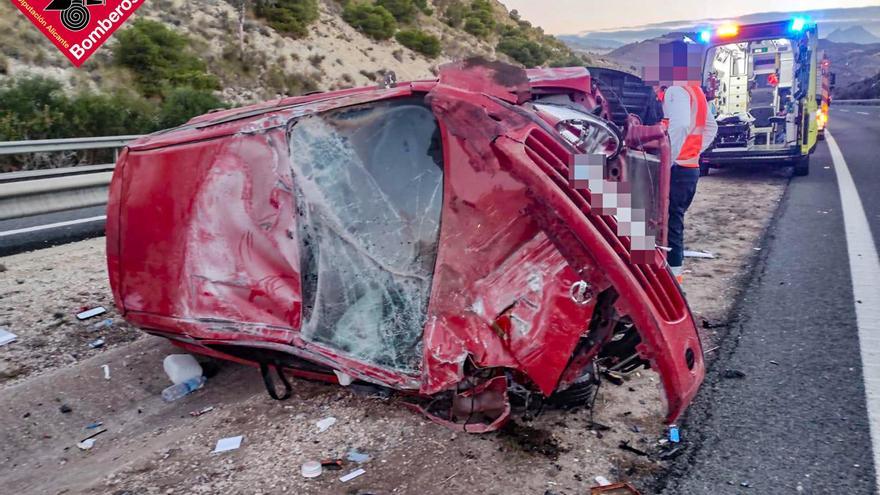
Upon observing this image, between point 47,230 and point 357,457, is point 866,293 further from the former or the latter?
point 47,230

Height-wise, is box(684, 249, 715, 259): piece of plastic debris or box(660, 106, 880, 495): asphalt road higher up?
box(684, 249, 715, 259): piece of plastic debris

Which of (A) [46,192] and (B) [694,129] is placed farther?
(A) [46,192]

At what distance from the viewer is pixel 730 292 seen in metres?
4.60

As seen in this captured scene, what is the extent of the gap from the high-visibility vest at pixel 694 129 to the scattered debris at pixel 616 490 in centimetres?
313

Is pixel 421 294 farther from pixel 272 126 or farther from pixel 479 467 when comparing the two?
pixel 272 126

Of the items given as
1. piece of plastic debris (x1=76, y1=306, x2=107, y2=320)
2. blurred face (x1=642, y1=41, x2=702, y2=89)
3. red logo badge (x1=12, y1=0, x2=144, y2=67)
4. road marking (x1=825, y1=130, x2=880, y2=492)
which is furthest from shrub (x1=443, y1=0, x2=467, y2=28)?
piece of plastic debris (x1=76, y1=306, x2=107, y2=320)

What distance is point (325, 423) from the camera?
114 inches

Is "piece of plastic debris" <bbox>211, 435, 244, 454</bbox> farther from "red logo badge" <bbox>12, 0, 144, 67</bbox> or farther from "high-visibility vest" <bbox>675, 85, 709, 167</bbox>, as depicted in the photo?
"red logo badge" <bbox>12, 0, 144, 67</bbox>

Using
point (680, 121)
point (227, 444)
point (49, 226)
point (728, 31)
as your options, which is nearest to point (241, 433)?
point (227, 444)

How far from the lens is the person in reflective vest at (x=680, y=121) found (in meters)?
4.78

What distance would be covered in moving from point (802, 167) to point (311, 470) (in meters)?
9.71

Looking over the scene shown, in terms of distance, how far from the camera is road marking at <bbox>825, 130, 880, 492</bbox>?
292 centimetres

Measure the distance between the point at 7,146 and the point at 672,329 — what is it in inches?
323

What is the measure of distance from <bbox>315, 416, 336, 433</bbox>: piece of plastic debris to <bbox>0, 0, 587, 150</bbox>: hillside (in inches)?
419
